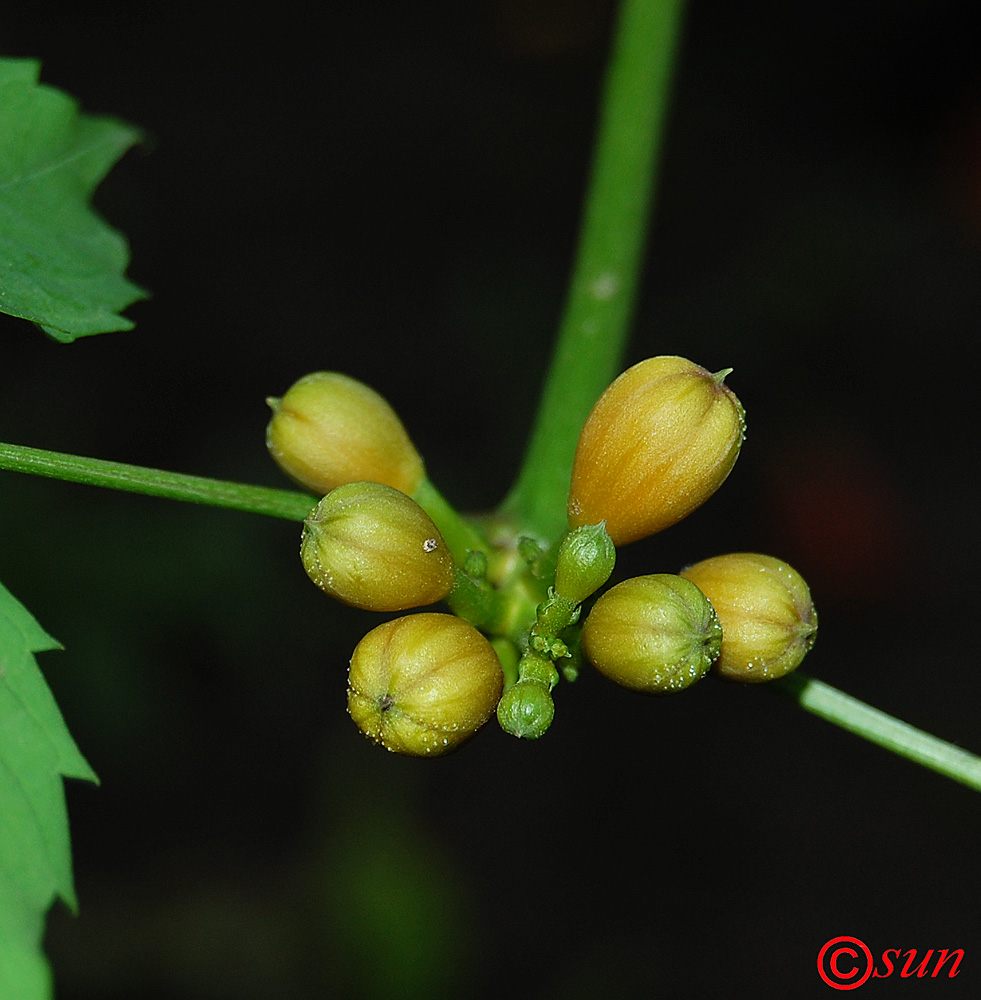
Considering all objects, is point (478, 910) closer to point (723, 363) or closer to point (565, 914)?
point (565, 914)

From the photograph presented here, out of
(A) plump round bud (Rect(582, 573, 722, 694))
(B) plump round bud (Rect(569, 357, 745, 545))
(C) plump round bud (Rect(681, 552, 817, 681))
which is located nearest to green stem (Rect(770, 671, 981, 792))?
(C) plump round bud (Rect(681, 552, 817, 681))

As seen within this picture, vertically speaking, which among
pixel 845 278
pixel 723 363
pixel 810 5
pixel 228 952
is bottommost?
pixel 228 952

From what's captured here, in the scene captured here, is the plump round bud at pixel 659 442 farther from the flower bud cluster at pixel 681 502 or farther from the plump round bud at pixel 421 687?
the plump round bud at pixel 421 687

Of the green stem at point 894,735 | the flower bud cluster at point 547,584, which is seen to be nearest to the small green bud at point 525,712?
the flower bud cluster at point 547,584

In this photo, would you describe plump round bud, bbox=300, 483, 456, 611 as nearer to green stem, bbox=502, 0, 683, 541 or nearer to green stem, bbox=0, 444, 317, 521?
green stem, bbox=0, 444, 317, 521

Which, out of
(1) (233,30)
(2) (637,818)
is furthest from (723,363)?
(1) (233,30)

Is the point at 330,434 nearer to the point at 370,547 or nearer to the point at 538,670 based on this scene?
the point at 370,547

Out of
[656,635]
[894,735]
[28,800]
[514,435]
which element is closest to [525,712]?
[656,635]
